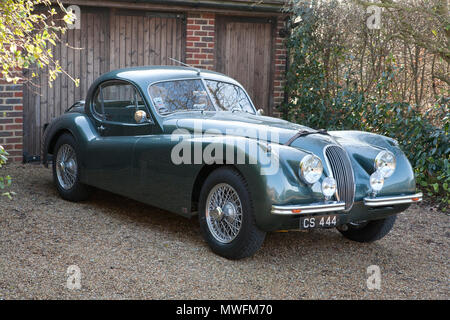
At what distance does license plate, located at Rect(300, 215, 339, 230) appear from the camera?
475 centimetres

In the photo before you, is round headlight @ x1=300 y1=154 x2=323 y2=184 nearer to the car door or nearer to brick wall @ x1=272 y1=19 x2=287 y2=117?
the car door

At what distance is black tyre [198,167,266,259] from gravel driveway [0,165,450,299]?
15 cm

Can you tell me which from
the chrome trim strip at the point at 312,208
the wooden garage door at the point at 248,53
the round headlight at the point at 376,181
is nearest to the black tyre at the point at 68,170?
the chrome trim strip at the point at 312,208

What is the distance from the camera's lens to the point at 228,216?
504 cm

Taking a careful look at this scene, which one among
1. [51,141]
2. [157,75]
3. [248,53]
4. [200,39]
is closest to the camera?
[157,75]

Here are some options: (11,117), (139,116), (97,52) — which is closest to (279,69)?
(97,52)

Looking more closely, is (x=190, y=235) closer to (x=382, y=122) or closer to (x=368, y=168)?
(x=368, y=168)

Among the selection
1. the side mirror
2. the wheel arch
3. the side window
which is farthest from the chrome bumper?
the wheel arch

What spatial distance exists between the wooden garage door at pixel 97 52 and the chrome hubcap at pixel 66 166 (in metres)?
2.33

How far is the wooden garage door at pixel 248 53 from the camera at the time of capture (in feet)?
34.0

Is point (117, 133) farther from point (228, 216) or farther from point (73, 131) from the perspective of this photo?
point (228, 216)

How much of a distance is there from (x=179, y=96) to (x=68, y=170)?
190 centimetres

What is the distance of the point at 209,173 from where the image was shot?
17.5ft
